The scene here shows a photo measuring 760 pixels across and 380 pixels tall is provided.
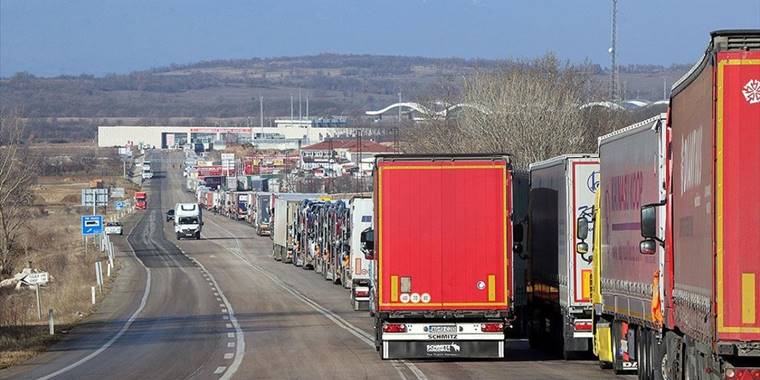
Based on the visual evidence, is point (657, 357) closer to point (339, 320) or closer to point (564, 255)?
point (564, 255)

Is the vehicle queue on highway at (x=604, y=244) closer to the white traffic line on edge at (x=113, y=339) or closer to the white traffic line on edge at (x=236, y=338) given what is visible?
the white traffic line on edge at (x=236, y=338)

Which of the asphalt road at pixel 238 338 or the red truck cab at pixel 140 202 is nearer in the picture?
the asphalt road at pixel 238 338

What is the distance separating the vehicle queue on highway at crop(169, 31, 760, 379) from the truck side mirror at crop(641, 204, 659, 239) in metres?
0.02

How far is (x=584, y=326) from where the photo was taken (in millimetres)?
25969

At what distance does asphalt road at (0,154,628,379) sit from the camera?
81.5 ft

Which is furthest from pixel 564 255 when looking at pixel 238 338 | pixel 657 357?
pixel 238 338

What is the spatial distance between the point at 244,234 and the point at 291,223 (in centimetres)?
4080

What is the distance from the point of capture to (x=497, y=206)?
2578 centimetres

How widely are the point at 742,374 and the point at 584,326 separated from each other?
39.8ft

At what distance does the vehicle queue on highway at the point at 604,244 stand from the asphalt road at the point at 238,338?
83 centimetres

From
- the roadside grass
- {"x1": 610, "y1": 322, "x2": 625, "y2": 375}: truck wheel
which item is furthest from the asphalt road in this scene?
the roadside grass

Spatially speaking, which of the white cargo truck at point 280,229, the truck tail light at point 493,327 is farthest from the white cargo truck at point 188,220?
the truck tail light at point 493,327

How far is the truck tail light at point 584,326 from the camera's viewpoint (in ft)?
84.9

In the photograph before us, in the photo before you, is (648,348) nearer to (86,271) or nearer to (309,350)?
(309,350)
